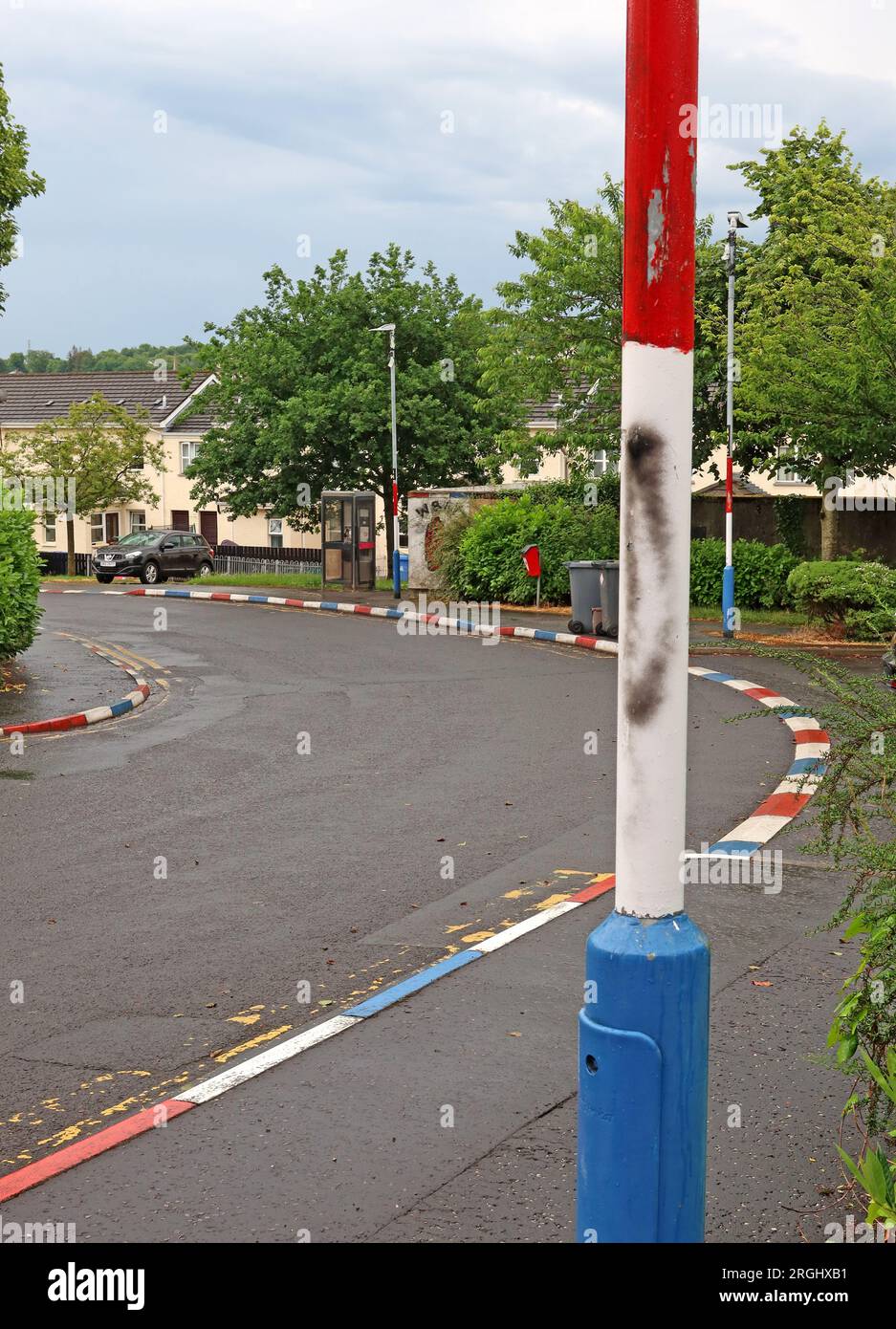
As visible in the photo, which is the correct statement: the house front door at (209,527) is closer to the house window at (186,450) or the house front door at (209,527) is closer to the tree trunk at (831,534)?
the house window at (186,450)

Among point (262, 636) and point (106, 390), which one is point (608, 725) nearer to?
point (262, 636)

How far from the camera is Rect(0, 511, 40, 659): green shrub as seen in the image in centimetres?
1833

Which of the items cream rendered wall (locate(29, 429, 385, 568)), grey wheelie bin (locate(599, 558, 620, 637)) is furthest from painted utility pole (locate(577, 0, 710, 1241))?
cream rendered wall (locate(29, 429, 385, 568))

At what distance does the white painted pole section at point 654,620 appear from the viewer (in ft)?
11.9

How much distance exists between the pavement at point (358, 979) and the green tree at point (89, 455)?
127 feet

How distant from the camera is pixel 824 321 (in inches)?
928

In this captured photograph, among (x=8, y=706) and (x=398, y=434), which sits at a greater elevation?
(x=398, y=434)

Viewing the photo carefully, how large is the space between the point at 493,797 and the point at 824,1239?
7.07 metres

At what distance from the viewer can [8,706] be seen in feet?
54.5

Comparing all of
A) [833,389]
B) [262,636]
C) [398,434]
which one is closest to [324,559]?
[398,434]

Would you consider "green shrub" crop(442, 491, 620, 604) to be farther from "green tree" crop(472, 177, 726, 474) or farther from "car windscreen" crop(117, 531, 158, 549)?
"car windscreen" crop(117, 531, 158, 549)

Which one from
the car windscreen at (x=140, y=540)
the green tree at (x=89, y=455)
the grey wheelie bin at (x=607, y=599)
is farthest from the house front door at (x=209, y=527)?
the grey wheelie bin at (x=607, y=599)

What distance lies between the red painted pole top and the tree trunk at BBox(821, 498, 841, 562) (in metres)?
25.4

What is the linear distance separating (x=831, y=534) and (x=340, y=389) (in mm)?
15996
